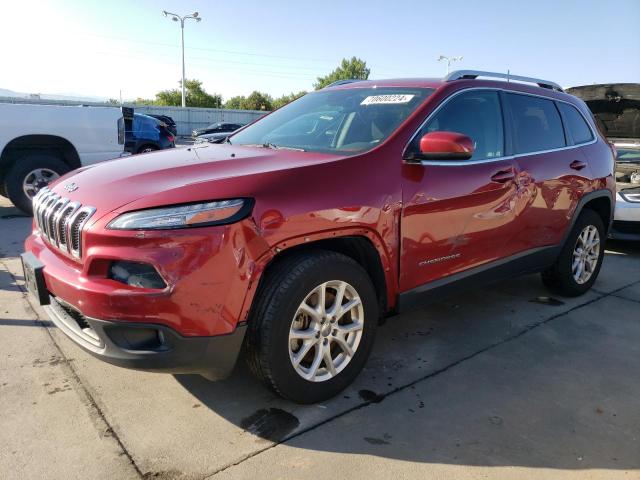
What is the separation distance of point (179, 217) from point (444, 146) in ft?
4.84

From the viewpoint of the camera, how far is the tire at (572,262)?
4.30 metres

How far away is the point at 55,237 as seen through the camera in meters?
2.61

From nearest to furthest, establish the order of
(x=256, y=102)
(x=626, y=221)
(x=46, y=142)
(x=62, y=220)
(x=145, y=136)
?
(x=62, y=220)
(x=626, y=221)
(x=46, y=142)
(x=145, y=136)
(x=256, y=102)

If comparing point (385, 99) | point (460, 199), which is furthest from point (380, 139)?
point (460, 199)

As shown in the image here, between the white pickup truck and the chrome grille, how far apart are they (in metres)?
4.71

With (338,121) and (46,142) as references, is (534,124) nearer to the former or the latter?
(338,121)

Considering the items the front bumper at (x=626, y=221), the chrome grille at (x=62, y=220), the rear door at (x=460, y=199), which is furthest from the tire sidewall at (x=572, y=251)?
the chrome grille at (x=62, y=220)

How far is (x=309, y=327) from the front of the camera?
256 centimetres

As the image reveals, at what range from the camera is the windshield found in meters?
3.05

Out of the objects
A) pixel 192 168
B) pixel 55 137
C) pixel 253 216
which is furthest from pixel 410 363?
pixel 55 137

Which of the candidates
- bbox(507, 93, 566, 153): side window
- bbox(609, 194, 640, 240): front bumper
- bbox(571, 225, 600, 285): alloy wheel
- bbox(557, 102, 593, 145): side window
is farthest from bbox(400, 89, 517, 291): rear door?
bbox(609, 194, 640, 240): front bumper

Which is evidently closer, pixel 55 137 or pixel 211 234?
pixel 211 234

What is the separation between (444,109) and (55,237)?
7.78 ft

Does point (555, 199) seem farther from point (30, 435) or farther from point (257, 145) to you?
point (30, 435)
